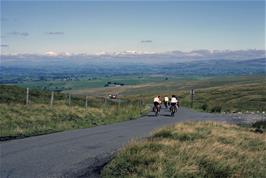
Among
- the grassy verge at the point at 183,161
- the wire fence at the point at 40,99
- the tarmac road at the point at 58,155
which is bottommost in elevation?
the wire fence at the point at 40,99

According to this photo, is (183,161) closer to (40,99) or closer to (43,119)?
(43,119)

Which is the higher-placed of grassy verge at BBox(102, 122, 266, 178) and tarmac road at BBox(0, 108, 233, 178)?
grassy verge at BBox(102, 122, 266, 178)

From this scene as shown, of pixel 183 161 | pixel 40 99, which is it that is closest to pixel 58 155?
pixel 183 161

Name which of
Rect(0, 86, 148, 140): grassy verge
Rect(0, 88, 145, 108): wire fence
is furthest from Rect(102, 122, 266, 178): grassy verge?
Rect(0, 88, 145, 108): wire fence

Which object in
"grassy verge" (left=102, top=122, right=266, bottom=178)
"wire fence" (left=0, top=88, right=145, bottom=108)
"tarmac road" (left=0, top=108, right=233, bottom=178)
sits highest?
"grassy verge" (left=102, top=122, right=266, bottom=178)

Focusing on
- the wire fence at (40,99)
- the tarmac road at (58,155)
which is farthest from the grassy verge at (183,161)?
the wire fence at (40,99)

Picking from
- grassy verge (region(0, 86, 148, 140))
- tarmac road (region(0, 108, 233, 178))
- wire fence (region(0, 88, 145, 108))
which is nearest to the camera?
tarmac road (region(0, 108, 233, 178))

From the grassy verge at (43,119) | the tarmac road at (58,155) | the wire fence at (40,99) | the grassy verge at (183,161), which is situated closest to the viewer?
the grassy verge at (183,161)

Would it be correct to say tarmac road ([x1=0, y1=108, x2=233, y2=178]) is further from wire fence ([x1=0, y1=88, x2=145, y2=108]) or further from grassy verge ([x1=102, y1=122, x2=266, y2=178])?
wire fence ([x1=0, y1=88, x2=145, y2=108])

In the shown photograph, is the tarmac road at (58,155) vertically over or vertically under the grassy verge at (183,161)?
under

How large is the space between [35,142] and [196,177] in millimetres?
7386

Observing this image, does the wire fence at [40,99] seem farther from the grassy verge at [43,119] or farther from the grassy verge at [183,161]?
the grassy verge at [183,161]

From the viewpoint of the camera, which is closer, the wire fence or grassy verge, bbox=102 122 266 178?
grassy verge, bbox=102 122 266 178

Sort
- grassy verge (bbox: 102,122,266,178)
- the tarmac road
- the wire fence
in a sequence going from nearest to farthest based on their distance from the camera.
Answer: grassy verge (bbox: 102,122,266,178) → the tarmac road → the wire fence
